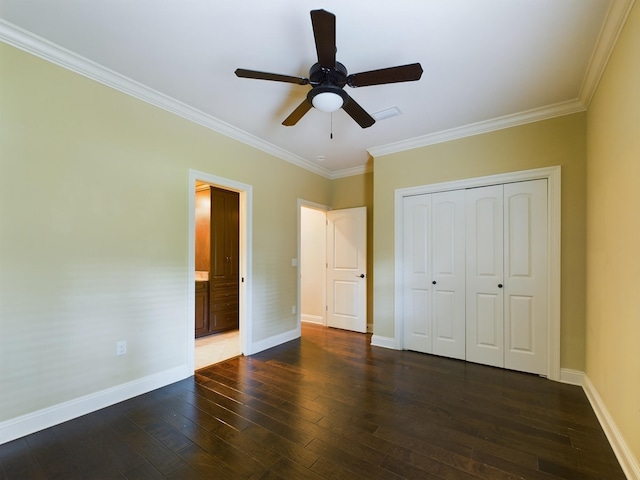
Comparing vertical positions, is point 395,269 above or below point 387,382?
above

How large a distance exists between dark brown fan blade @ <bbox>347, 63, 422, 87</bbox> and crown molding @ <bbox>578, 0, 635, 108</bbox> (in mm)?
1196

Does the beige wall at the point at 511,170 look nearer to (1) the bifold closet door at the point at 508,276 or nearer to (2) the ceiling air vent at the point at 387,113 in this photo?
(1) the bifold closet door at the point at 508,276

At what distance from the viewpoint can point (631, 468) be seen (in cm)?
165

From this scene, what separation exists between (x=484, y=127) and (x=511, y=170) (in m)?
0.58

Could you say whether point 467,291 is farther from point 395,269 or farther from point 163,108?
point 163,108

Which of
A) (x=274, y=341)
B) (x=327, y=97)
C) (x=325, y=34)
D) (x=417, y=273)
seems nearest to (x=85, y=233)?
(x=327, y=97)

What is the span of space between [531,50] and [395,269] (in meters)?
2.59

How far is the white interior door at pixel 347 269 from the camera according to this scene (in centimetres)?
477

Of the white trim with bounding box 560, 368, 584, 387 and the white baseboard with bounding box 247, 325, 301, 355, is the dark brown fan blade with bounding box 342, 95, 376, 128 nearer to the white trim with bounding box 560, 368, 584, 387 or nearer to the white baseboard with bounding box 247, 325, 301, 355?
the white baseboard with bounding box 247, 325, 301, 355

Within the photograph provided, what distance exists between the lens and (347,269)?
492 cm

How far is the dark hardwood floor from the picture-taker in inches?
68.2

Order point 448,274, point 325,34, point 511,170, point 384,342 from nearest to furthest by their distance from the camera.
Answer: point 325,34
point 511,170
point 448,274
point 384,342

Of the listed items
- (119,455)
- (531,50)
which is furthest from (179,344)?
(531,50)

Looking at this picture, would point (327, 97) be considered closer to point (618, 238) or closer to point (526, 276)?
point (618, 238)
